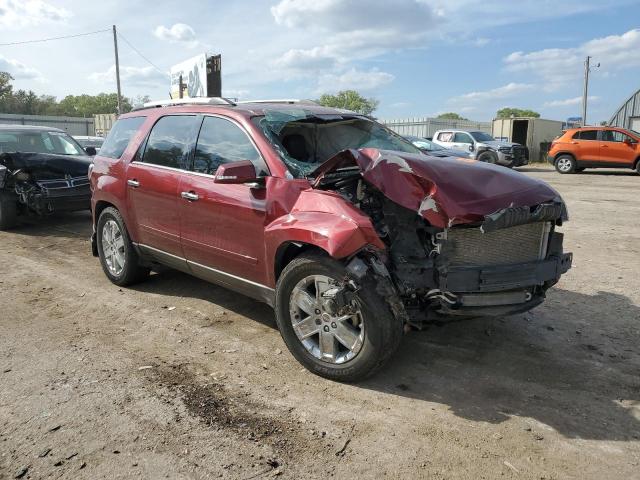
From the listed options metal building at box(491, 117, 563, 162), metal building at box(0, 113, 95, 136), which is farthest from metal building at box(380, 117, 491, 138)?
metal building at box(0, 113, 95, 136)

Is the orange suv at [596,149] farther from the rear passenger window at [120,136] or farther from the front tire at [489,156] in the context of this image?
the rear passenger window at [120,136]

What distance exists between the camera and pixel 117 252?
18.4 ft

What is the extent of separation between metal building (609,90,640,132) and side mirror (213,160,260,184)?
4247cm

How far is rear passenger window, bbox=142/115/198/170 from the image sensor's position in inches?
181

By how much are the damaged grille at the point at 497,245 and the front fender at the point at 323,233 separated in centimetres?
49

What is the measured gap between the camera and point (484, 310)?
11.0 ft

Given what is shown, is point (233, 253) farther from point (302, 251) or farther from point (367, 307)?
point (367, 307)

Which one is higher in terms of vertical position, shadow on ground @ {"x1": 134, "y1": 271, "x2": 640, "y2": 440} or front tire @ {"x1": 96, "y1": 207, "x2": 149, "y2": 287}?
front tire @ {"x1": 96, "y1": 207, "x2": 149, "y2": 287}

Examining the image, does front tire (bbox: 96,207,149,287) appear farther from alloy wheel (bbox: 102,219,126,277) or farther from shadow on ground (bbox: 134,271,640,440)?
shadow on ground (bbox: 134,271,640,440)

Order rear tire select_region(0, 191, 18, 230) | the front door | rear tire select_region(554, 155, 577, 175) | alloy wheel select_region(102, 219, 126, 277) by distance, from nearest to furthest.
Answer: the front door
alloy wheel select_region(102, 219, 126, 277)
rear tire select_region(0, 191, 18, 230)
rear tire select_region(554, 155, 577, 175)

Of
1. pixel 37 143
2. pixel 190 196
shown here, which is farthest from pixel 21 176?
pixel 190 196

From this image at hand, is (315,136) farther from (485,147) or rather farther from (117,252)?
(485,147)

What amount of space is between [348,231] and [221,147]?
163 centimetres

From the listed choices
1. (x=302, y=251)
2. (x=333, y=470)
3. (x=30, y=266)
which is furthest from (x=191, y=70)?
(x=333, y=470)
